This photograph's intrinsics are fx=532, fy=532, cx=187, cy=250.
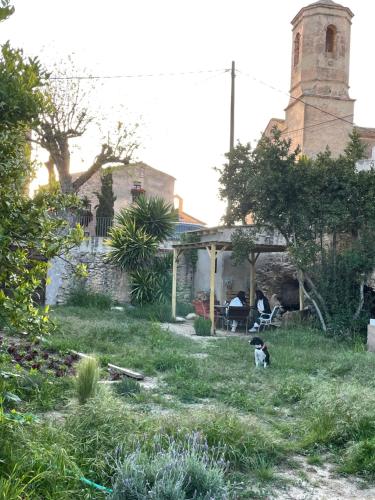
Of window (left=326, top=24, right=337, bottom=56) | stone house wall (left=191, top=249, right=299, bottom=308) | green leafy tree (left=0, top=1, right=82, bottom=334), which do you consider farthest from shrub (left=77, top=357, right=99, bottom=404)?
window (left=326, top=24, right=337, bottom=56)

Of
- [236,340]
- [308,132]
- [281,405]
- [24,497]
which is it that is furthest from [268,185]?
[308,132]

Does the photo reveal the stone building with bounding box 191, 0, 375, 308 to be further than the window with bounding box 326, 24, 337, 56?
No

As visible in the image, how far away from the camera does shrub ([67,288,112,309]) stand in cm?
1712

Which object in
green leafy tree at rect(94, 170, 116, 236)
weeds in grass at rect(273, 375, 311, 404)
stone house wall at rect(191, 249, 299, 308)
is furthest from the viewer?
green leafy tree at rect(94, 170, 116, 236)

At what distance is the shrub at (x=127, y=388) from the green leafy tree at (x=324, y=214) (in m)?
6.64

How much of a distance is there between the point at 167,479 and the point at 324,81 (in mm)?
25242

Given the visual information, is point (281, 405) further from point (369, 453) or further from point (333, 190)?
point (333, 190)

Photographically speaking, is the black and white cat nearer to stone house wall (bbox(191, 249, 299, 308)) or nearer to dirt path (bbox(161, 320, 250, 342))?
dirt path (bbox(161, 320, 250, 342))

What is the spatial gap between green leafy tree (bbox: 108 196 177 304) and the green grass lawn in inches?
305

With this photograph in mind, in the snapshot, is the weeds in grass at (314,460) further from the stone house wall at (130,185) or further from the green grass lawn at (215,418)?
the stone house wall at (130,185)

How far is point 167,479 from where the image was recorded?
3.07 m

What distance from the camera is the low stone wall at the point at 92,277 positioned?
1833cm

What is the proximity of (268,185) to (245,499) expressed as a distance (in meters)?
9.31

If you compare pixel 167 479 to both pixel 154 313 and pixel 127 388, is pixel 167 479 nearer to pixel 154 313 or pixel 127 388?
pixel 127 388
